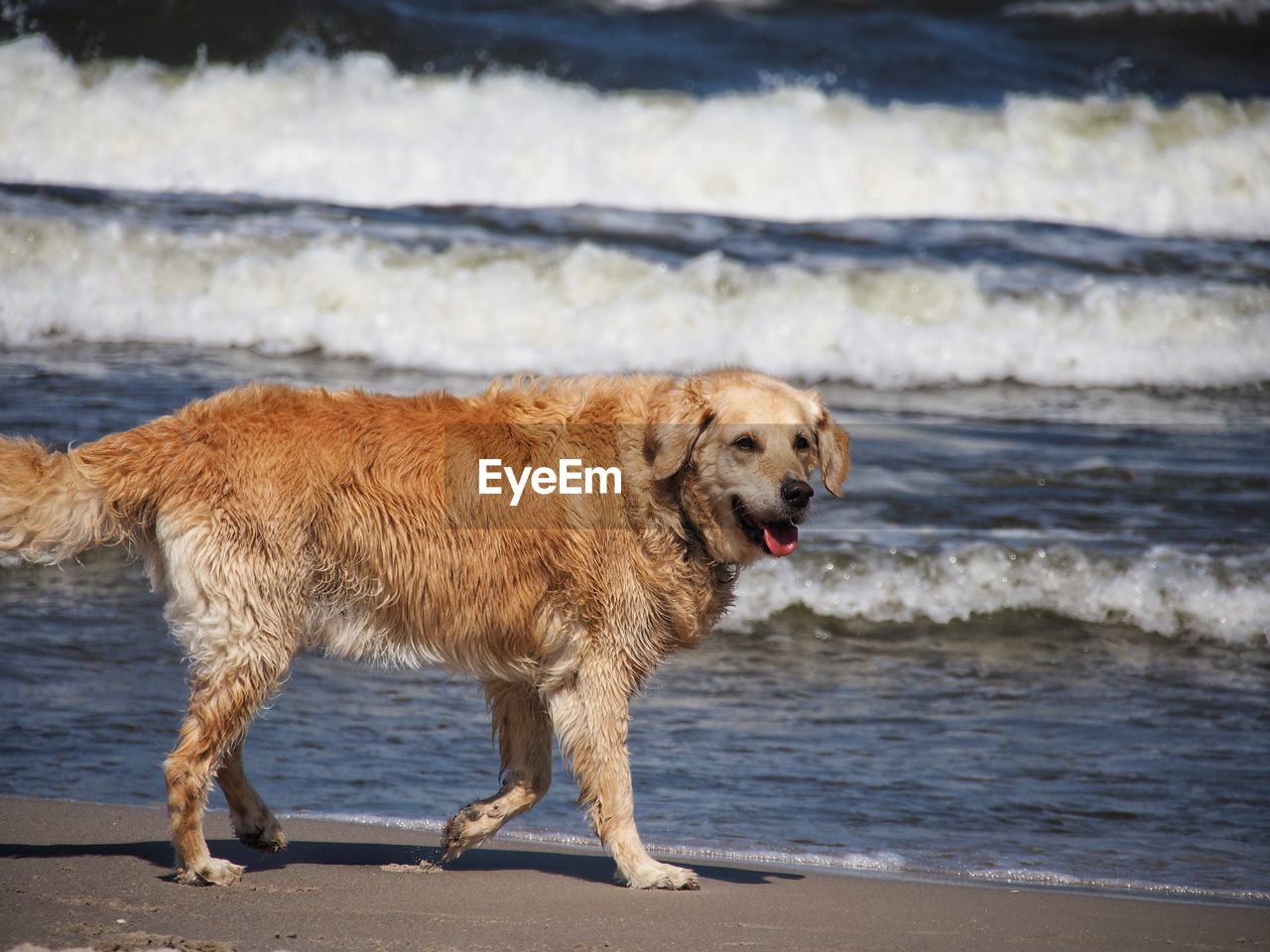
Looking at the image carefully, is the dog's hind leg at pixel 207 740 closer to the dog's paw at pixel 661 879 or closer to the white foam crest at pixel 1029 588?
the dog's paw at pixel 661 879

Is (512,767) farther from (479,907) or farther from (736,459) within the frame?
(736,459)

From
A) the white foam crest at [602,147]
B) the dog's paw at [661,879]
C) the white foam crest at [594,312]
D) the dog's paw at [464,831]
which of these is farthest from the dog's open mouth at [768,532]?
the white foam crest at [602,147]

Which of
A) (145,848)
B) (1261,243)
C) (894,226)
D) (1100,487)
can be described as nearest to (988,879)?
(145,848)

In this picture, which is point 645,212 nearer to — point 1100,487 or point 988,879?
point 1100,487

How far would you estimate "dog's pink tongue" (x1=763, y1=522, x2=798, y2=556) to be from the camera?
4.70 m

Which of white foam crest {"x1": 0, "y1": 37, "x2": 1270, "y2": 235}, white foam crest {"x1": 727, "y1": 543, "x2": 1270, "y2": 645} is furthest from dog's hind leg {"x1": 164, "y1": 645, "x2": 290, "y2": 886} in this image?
white foam crest {"x1": 0, "y1": 37, "x2": 1270, "y2": 235}

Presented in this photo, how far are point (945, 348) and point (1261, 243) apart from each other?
525cm

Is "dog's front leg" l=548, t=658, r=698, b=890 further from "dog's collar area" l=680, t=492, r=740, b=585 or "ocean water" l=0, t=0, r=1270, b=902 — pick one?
"ocean water" l=0, t=0, r=1270, b=902

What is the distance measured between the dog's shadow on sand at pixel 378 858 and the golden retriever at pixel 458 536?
0.11m

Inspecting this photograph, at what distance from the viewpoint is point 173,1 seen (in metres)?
17.9

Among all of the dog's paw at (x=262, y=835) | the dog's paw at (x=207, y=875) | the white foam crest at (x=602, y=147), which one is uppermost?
the white foam crest at (x=602, y=147)

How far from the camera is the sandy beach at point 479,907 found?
12.7ft

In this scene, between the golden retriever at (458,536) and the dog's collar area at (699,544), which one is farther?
the dog's collar area at (699,544)

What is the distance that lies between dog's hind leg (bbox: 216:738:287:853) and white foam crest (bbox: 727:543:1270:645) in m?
3.64
